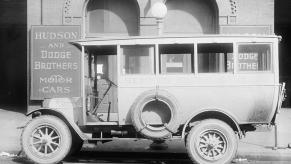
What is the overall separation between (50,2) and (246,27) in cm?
622

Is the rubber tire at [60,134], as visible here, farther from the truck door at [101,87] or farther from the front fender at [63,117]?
the truck door at [101,87]

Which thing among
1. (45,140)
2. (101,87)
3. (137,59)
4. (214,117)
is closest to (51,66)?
(101,87)

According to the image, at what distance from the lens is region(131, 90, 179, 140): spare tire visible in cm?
909

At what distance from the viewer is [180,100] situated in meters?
9.20

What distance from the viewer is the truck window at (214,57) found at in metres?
9.44

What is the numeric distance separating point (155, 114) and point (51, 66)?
28.0 feet

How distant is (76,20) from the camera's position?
1711 centimetres

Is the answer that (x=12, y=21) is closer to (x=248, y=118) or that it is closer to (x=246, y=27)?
(x=246, y=27)

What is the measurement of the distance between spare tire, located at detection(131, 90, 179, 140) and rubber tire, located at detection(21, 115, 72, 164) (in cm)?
124

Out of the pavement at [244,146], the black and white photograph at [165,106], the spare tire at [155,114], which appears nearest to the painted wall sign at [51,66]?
the pavement at [244,146]

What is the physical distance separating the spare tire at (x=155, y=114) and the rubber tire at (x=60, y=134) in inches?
48.8

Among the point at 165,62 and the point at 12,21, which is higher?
the point at 12,21

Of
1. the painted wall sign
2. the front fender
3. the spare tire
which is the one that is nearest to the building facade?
the painted wall sign

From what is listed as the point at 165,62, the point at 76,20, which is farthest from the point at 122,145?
the point at 76,20
